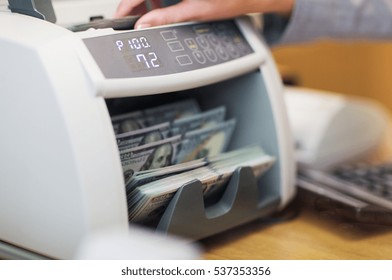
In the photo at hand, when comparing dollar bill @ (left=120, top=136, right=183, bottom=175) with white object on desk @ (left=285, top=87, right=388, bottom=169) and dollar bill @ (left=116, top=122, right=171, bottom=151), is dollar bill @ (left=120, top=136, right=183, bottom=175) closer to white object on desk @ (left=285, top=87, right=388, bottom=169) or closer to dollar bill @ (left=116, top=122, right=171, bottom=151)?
dollar bill @ (left=116, top=122, right=171, bottom=151)

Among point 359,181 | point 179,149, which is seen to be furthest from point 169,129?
point 359,181

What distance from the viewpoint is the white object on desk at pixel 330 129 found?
37.9 inches

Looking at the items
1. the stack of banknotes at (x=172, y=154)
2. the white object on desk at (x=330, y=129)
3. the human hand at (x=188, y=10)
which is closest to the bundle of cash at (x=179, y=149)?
the stack of banknotes at (x=172, y=154)

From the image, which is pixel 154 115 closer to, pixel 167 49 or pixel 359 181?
pixel 167 49

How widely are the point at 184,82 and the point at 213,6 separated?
0.13m

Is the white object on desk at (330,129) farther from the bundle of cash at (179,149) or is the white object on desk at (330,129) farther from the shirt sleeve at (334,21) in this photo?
the bundle of cash at (179,149)

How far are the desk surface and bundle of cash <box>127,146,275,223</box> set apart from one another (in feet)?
0.21

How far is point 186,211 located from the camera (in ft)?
2.12

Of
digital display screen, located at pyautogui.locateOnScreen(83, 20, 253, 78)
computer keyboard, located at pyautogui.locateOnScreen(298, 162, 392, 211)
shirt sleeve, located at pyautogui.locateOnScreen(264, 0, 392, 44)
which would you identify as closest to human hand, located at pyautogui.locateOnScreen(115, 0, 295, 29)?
digital display screen, located at pyautogui.locateOnScreen(83, 20, 253, 78)

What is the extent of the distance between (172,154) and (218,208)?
81 mm

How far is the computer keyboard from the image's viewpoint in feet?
2.55

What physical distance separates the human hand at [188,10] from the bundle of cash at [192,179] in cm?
16

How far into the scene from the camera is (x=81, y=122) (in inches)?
22.0
